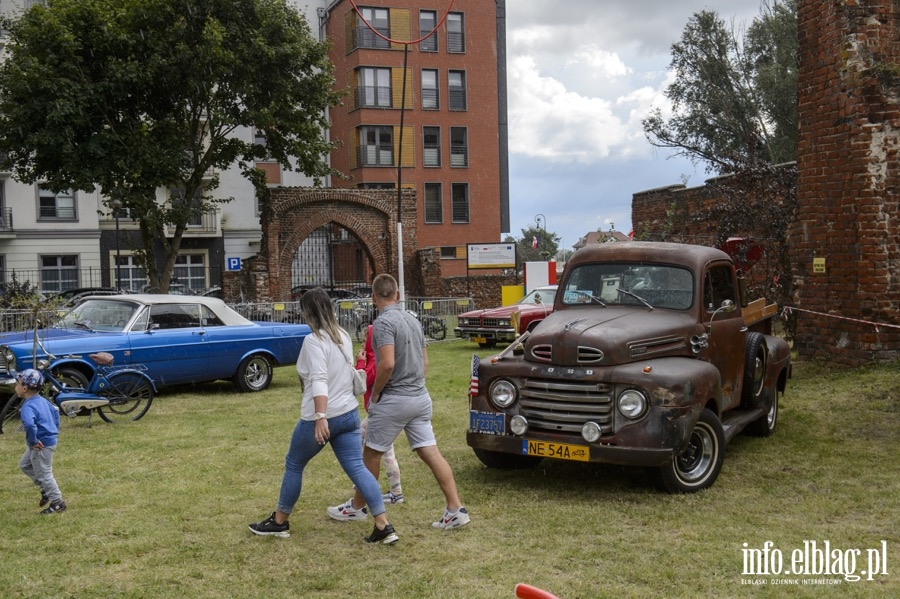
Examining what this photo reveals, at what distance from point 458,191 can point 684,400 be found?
43538 mm

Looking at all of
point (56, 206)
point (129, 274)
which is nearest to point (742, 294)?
point (129, 274)

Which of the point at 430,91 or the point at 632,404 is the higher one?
the point at 430,91

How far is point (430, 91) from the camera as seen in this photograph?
49.2m

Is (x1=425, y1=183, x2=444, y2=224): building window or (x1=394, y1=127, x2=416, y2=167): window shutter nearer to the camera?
(x1=394, y1=127, x2=416, y2=167): window shutter

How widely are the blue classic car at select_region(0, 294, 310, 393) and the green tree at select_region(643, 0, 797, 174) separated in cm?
2647

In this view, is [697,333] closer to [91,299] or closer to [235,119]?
[91,299]

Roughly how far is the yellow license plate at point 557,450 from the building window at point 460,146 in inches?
1701

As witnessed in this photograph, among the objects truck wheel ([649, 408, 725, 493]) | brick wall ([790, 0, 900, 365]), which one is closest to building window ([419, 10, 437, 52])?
brick wall ([790, 0, 900, 365])

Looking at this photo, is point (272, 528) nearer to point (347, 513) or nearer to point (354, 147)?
point (347, 513)

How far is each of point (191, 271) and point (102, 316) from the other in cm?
3317

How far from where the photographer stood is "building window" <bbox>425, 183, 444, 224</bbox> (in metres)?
49.7

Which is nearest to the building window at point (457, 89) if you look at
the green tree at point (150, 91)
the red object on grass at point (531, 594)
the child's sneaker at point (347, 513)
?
the green tree at point (150, 91)

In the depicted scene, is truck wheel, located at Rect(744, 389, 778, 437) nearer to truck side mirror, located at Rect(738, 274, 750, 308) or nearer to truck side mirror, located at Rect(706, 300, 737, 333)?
truck side mirror, located at Rect(738, 274, 750, 308)

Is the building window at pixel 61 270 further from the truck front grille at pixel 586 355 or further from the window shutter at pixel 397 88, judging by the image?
the truck front grille at pixel 586 355
